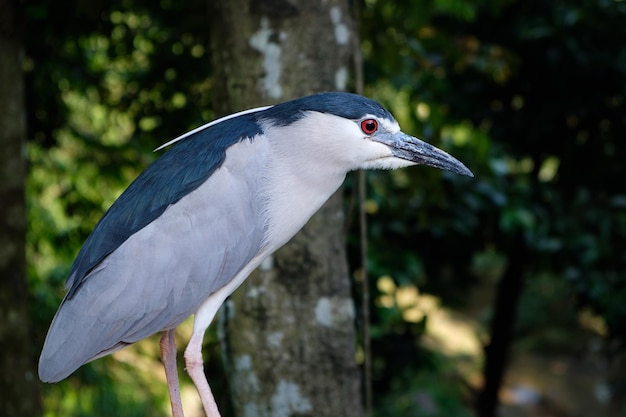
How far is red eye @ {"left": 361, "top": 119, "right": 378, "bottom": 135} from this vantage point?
6.79 ft

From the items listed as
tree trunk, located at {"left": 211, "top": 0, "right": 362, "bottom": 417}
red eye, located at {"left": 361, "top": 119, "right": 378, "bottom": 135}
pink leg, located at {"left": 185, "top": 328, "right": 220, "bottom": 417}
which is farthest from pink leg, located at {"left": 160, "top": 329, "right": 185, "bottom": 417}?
red eye, located at {"left": 361, "top": 119, "right": 378, "bottom": 135}

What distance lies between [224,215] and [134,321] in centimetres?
34

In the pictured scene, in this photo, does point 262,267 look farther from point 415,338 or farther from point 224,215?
point 415,338

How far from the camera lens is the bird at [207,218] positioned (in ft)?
6.84

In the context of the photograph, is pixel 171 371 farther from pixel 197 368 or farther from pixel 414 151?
pixel 414 151

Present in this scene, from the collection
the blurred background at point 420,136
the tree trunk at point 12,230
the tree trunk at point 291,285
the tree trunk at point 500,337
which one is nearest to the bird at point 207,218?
the tree trunk at point 291,285

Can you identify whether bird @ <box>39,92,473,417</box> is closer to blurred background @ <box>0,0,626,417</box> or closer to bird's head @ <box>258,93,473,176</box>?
bird's head @ <box>258,93,473,176</box>

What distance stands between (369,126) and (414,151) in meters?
Answer: 0.13

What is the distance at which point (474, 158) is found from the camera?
3.87 metres

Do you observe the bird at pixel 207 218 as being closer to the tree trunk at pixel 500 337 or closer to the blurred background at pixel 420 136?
the blurred background at pixel 420 136

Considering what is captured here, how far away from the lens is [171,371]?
225 cm

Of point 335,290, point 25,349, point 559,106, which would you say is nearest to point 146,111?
point 25,349

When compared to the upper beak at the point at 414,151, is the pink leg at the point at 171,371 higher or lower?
Result: lower

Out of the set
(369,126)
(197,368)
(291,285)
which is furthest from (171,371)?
(369,126)
